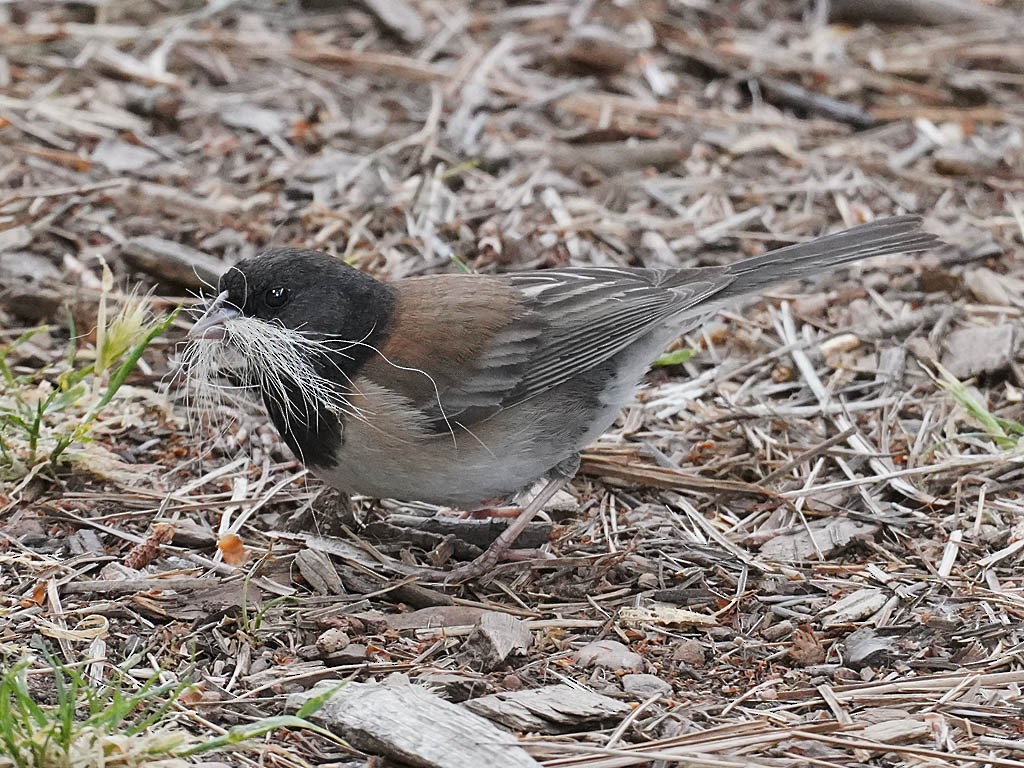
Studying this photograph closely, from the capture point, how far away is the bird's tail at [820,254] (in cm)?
459

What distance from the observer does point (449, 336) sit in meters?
4.16

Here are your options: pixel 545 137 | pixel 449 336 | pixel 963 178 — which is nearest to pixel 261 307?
pixel 449 336

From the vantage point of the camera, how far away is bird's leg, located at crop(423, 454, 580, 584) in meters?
4.20

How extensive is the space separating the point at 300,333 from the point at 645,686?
5.07 feet

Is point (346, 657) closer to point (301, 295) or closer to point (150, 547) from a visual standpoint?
point (150, 547)

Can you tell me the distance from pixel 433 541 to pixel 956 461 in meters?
1.85

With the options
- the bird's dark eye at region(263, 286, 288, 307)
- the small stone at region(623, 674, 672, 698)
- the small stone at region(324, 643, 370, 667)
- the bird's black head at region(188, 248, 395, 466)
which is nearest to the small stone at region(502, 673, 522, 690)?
the small stone at region(623, 674, 672, 698)

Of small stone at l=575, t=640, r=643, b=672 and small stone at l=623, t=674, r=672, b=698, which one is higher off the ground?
small stone at l=623, t=674, r=672, b=698

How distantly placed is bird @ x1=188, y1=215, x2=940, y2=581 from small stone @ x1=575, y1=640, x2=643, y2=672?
2.16 feet

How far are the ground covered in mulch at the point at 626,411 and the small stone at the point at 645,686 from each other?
0.01 metres

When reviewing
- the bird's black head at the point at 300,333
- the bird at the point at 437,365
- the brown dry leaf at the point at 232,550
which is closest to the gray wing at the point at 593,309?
the bird at the point at 437,365

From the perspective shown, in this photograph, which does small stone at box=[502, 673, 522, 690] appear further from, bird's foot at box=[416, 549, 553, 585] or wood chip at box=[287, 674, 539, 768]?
bird's foot at box=[416, 549, 553, 585]

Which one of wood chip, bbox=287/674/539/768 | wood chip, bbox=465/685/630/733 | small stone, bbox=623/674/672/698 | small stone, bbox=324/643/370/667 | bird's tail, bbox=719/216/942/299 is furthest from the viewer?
bird's tail, bbox=719/216/942/299

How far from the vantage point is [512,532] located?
4297 millimetres
